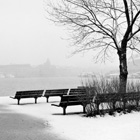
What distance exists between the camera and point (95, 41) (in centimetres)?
1823

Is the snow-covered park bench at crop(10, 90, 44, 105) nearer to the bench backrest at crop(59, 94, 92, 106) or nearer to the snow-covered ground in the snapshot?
the snow-covered ground

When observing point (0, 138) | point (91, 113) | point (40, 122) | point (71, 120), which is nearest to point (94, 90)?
point (91, 113)

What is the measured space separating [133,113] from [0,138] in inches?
228

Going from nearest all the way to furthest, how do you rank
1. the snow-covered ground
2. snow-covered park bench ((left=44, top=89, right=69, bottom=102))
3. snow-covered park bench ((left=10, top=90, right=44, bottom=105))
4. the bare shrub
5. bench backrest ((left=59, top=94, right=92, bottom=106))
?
the snow-covered ground
the bare shrub
bench backrest ((left=59, top=94, right=92, bottom=106))
snow-covered park bench ((left=10, top=90, right=44, bottom=105))
snow-covered park bench ((left=44, top=89, right=69, bottom=102))

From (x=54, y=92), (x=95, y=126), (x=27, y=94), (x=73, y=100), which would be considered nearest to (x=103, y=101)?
(x=73, y=100)

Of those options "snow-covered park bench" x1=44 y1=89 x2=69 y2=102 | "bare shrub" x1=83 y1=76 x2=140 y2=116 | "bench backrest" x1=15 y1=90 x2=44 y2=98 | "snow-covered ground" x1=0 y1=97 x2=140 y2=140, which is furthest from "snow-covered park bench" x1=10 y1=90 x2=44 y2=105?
"bare shrub" x1=83 y1=76 x2=140 y2=116

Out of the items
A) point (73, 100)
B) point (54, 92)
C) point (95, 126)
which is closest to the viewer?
point (95, 126)

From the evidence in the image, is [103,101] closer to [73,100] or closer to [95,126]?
[73,100]

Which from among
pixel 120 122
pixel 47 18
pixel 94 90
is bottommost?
pixel 120 122

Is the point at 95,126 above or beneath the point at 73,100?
beneath

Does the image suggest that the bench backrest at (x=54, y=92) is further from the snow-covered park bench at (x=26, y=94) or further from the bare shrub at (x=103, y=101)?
the bare shrub at (x=103, y=101)

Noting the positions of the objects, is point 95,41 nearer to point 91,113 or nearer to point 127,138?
point 91,113

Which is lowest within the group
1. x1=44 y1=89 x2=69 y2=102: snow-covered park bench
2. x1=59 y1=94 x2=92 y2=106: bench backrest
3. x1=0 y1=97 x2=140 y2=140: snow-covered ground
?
x1=0 y1=97 x2=140 y2=140: snow-covered ground

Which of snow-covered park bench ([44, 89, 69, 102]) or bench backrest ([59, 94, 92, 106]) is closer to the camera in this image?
bench backrest ([59, 94, 92, 106])
